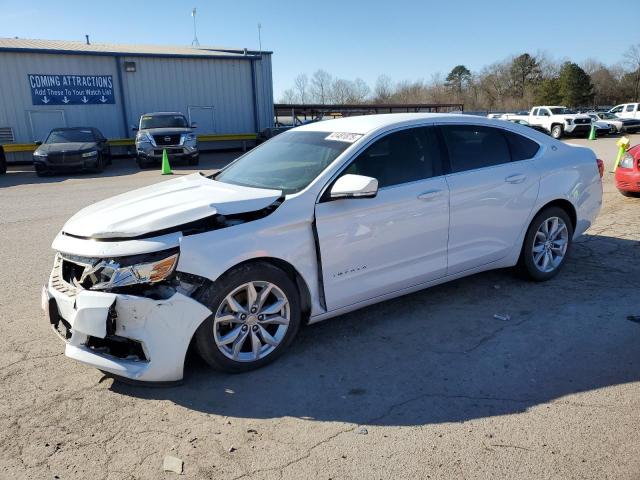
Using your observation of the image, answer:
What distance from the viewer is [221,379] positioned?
134 inches

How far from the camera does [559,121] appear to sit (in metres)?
29.8

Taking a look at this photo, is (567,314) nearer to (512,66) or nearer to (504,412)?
(504,412)

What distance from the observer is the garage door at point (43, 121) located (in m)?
22.1

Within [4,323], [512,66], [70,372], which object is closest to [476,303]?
[70,372]

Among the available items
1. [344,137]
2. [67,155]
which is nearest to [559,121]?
[67,155]

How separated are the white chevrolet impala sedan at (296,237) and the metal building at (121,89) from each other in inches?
827

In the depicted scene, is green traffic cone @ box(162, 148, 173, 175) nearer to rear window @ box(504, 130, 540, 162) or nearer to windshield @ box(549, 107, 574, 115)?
rear window @ box(504, 130, 540, 162)

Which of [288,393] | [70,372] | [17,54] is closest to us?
[288,393]

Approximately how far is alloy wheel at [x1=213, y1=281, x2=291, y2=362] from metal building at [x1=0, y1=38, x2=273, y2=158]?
21.6m

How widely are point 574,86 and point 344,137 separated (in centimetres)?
6224

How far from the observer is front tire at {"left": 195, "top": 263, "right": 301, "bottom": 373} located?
3.25 m

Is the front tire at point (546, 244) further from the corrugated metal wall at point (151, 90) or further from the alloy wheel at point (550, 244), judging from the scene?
the corrugated metal wall at point (151, 90)

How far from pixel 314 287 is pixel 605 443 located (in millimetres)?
1960

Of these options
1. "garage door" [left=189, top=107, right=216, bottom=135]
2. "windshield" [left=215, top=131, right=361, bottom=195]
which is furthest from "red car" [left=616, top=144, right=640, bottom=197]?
"garage door" [left=189, top=107, right=216, bottom=135]
